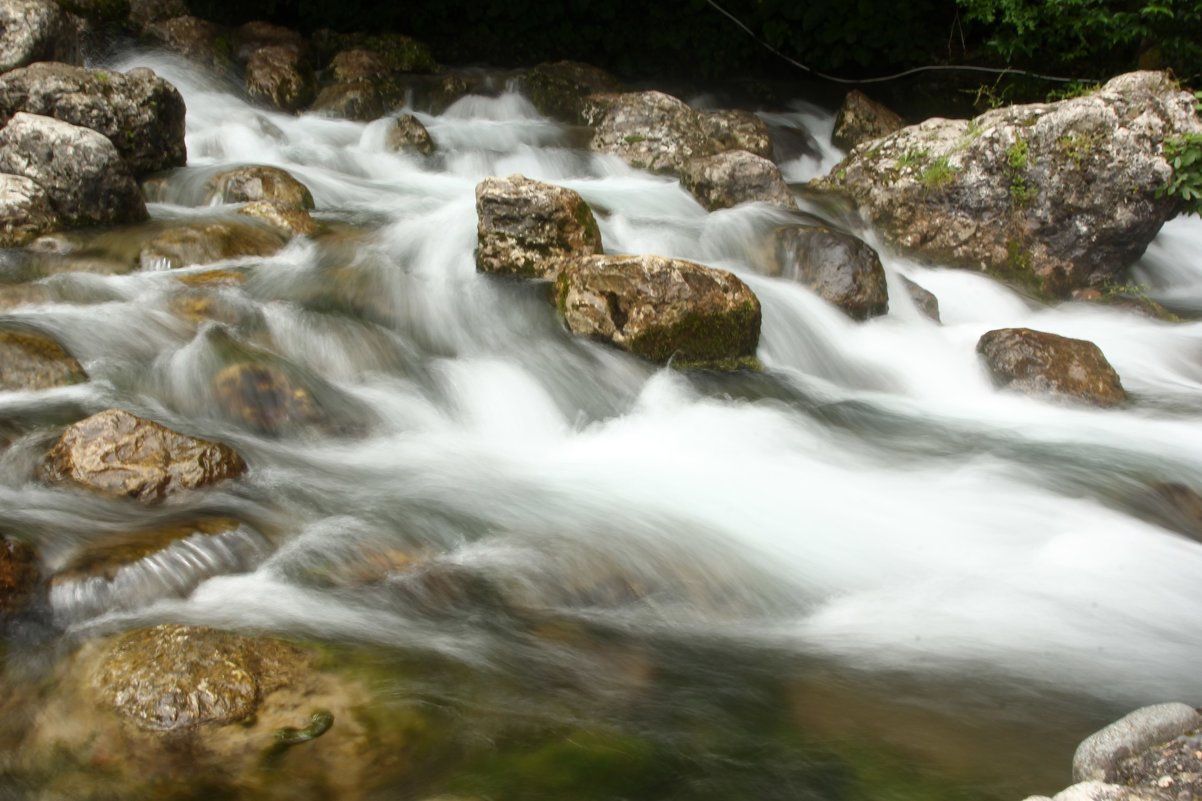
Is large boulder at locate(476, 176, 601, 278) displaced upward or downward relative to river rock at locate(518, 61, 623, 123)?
downward

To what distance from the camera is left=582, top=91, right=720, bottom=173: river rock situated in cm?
1059

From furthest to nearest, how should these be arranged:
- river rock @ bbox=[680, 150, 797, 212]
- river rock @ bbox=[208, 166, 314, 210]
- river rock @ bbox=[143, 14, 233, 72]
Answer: river rock @ bbox=[143, 14, 233, 72] → river rock @ bbox=[680, 150, 797, 212] → river rock @ bbox=[208, 166, 314, 210]

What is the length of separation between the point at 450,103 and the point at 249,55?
260 centimetres

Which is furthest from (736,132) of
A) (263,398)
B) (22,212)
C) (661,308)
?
(263,398)

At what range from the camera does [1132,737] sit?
2.21 meters

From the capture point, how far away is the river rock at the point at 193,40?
11.9m

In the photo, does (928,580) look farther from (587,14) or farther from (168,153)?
(587,14)

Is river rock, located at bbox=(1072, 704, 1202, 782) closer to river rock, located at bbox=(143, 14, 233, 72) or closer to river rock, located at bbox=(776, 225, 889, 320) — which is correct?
river rock, located at bbox=(776, 225, 889, 320)

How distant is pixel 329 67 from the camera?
12.7m

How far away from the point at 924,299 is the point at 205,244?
5529mm

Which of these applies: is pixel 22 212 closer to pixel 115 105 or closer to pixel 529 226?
pixel 115 105

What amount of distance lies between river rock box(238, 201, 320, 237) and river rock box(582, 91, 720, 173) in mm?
4255

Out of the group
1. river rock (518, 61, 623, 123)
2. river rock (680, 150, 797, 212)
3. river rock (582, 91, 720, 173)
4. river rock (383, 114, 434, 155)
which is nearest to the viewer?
river rock (680, 150, 797, 212)

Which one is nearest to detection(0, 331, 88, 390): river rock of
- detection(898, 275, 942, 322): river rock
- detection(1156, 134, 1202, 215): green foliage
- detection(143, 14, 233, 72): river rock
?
detection(898, 275, 942, 322): river rock
